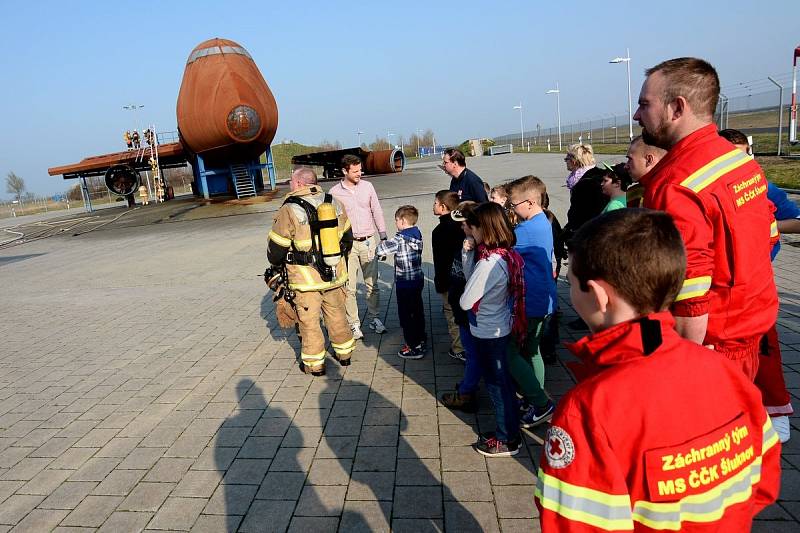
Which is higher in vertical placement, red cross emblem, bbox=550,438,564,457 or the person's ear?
the person's ear

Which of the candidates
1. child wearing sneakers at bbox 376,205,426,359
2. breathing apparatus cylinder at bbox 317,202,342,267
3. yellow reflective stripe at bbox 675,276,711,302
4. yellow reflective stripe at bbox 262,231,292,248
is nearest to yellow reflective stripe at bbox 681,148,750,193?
yellow reflective stripe at bbox 675,276,711,302

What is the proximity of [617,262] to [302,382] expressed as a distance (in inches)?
154

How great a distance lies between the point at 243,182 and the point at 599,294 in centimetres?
2435

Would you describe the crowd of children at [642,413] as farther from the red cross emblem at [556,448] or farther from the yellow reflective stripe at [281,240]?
the yellow reflective stripe at [281,240]

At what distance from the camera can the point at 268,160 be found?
26.9 metres

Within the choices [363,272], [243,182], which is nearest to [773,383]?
[363,272]

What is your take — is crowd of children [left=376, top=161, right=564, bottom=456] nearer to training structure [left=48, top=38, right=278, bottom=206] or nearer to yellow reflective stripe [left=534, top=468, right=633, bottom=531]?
yellow reflective stripe [left=534, top=468, right=633, bottom=531]

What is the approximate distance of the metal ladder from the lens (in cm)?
2384

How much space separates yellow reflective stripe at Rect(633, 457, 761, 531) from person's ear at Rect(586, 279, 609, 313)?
20.3 inches

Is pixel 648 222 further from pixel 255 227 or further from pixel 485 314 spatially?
pixel 255 227

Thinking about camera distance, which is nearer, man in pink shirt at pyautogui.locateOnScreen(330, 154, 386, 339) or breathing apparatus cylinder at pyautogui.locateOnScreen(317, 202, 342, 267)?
breathing apparatus cylinder at pyautogui.locateOnScreen(317, 202, 342, 267)

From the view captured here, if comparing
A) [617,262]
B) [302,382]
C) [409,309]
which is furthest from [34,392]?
[617,262]

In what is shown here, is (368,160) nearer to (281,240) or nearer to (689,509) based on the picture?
(281,240)

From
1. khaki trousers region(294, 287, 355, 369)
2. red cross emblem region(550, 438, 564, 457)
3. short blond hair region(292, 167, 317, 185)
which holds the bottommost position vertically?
khaki trousers region(294, 287, 355, 369)
